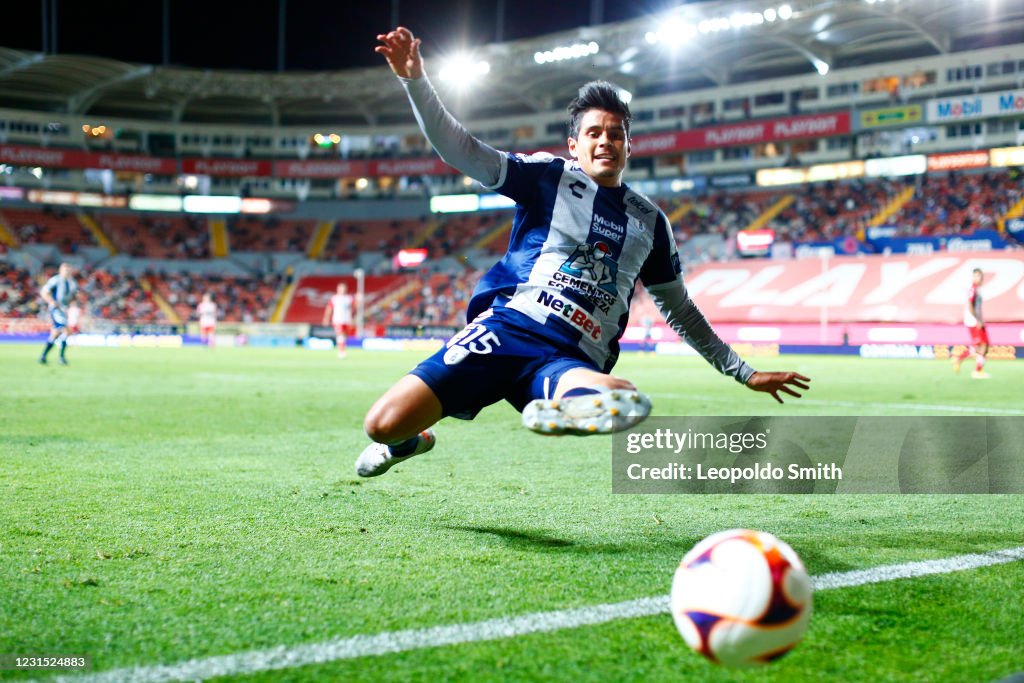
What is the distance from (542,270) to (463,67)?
45.4 m

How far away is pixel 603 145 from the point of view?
3.97 metres

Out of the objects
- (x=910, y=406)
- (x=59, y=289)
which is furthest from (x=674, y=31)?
(x=910, y=406)

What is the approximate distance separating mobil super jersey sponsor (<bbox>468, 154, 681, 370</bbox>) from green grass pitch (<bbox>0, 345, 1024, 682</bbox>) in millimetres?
965

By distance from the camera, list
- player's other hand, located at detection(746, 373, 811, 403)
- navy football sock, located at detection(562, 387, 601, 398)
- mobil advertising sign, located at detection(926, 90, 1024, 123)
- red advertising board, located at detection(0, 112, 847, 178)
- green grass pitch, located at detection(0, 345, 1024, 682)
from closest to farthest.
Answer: green grass pitch, located at detection(0, 345, 1024, 682) → navy football sock, located at detection(562, 387, 601, 398) → player's other hand, located at detection(746, 373, 811, 403) → mobil advertising sign, located at detection(926, 90, 1024, 123) → red advertising board, located at detection(0, 112, 847, 178)

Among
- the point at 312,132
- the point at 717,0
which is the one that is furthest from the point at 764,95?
the point at 312,132

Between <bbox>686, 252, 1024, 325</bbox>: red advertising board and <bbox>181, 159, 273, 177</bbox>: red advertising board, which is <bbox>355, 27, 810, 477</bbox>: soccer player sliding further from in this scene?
<bbox>181, 159, 273, 177</bbox>: red advertising board

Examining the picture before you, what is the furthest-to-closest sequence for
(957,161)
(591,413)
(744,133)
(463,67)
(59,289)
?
(463,67)
(744,133)
(957,161)
(59,289)
(591,413)

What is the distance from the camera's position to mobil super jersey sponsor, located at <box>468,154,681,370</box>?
12.8 ft

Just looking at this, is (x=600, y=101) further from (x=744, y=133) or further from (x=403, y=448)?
(x=744, y=133)

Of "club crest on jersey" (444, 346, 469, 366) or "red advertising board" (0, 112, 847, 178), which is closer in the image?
"club crest on jersey" (444, 346, 469, 366)

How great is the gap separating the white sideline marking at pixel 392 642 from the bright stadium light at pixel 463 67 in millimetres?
46657

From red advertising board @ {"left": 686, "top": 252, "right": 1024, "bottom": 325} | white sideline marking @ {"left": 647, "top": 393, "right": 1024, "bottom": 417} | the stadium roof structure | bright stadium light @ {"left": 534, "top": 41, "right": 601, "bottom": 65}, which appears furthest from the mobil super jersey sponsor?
bright stadium light @ {"left": 534, "top": 41, "right": 601, "bottom": 65}

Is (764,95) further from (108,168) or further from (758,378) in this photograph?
(758,378)

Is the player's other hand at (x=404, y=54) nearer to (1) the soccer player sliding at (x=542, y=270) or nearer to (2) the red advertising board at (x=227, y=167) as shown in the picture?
(1) the soccer player sliding at (x=542, y=270)
